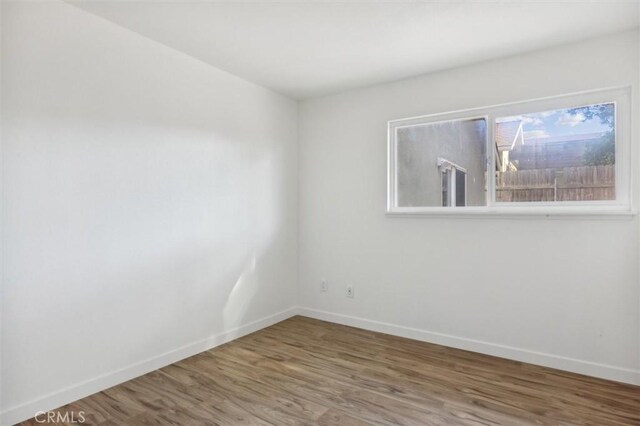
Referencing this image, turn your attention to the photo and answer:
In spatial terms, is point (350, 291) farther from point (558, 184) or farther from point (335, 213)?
point (558, 184)

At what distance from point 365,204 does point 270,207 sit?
0.96m

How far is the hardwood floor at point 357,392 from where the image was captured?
1.97 metres

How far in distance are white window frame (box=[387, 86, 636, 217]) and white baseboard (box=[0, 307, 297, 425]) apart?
1.87 m

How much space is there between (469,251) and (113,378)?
277 centimetres

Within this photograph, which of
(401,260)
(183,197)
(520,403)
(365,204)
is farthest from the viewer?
(365,204)

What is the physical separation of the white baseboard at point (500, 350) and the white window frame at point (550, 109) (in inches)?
41.2

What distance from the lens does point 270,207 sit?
A: 3.58 metres

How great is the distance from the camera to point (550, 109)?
104 inches

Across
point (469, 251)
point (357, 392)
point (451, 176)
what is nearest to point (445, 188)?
point (451, 176)

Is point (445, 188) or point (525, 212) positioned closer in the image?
point (525, 212)

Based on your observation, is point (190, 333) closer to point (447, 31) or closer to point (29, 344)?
point (29, 344)

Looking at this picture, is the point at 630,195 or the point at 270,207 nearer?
the point at 630,195

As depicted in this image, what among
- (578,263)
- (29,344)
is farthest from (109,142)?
(578,263)

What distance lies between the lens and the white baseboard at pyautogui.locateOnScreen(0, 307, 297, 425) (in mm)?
1903
